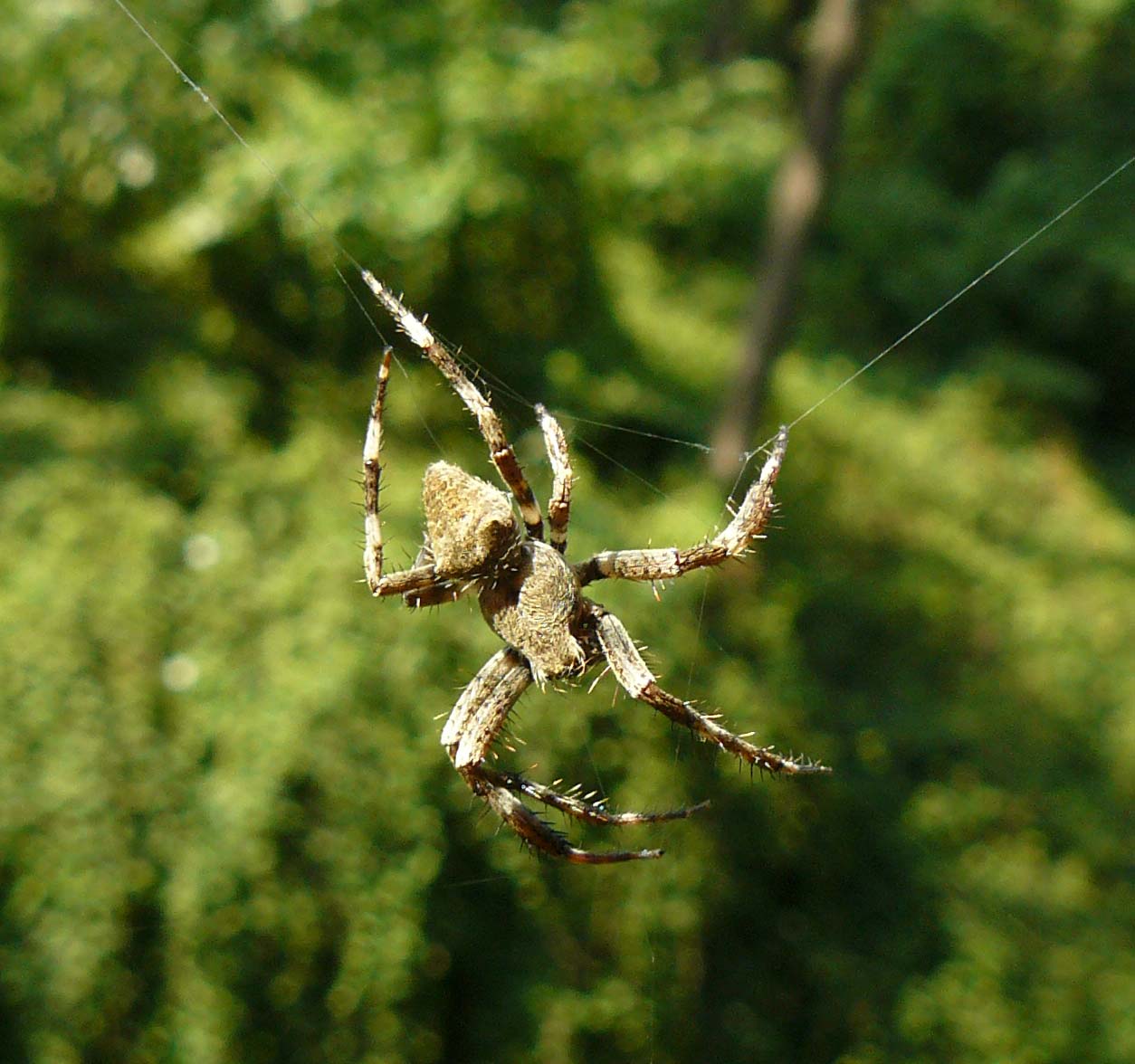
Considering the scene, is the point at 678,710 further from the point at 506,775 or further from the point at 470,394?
the point at 470,394

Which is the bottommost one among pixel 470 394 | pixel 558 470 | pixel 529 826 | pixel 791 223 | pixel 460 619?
pixel 529 826

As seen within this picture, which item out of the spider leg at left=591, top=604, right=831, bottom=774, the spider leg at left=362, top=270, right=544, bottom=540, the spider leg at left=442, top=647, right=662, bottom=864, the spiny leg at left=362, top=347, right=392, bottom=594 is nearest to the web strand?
the spider leg at left=362, top=270, right=544, bottom=540

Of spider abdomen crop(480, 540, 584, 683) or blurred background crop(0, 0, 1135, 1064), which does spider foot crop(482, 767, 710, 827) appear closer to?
spider abdomen crop(480, 540, 584, 683)

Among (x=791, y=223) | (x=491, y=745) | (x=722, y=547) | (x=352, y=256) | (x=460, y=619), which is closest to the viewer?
(x=722, y=547)

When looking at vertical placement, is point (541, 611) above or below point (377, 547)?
below

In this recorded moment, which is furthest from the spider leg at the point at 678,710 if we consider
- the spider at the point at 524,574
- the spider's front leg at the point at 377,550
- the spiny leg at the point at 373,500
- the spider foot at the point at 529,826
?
the spiny leg at the point at 373,500

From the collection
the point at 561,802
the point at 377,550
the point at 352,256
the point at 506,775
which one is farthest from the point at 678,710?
the point at 352,256
